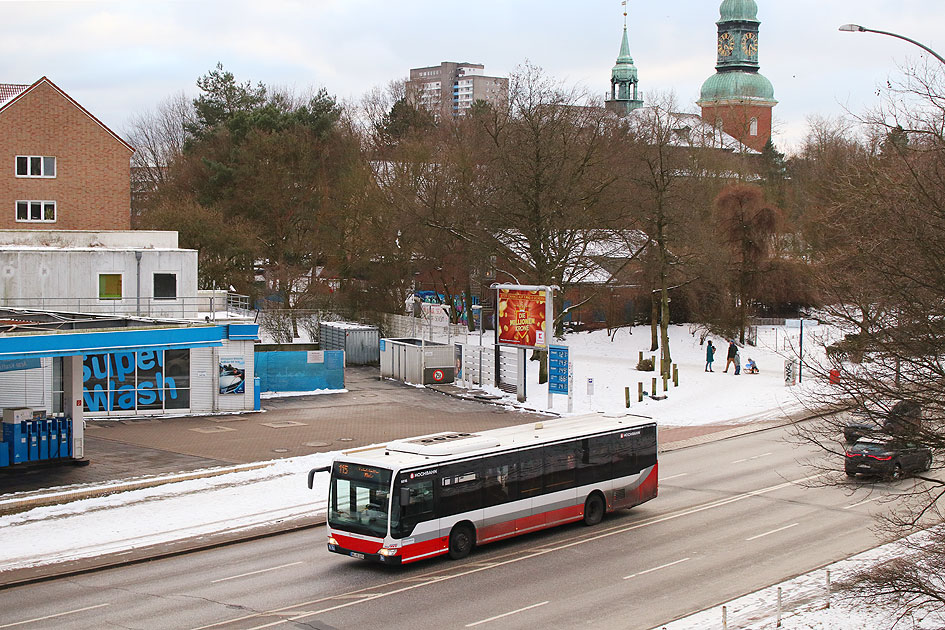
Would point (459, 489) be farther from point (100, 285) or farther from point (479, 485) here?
point (100, 285)

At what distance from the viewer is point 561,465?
20953mm

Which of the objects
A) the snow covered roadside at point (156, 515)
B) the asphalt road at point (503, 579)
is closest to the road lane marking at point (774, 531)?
the asphalt road at point (503, 579)

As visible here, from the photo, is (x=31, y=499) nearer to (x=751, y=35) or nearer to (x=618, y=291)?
(x=618, y=291)

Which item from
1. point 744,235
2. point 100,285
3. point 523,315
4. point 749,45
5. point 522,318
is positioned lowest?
point 522,318

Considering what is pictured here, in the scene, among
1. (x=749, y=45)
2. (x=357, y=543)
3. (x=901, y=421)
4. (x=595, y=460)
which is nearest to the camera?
(x=901, y=421)

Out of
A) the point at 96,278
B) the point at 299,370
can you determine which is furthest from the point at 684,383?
the point at 96,278

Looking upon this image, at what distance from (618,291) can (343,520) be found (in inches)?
1609

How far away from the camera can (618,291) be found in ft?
189

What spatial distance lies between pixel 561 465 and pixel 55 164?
3060cm

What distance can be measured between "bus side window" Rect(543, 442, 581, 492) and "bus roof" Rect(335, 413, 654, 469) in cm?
21

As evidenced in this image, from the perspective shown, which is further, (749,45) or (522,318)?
(749,45)

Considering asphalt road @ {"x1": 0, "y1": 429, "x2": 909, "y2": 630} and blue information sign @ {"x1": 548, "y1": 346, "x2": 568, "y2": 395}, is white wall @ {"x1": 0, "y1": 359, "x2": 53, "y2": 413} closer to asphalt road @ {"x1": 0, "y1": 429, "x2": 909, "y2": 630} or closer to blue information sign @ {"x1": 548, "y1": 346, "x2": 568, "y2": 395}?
asphalt road @ {"x1": 0, "y1": 429, "x2": 909, "y2": 630}

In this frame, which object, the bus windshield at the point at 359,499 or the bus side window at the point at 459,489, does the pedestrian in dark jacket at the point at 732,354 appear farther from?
the bus windshield at the point at 359,499

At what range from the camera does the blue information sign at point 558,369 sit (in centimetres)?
3662
